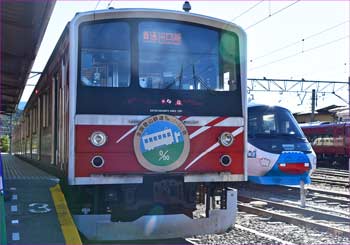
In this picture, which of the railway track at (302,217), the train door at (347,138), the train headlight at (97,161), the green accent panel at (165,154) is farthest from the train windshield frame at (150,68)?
the train door at (347,138)

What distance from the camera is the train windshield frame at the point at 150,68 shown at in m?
6.21

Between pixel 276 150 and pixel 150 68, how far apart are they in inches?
288

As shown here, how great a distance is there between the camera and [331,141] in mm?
30344

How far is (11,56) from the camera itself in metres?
13.9

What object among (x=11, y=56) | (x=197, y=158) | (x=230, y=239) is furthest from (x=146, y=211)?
(x=11, y=56)

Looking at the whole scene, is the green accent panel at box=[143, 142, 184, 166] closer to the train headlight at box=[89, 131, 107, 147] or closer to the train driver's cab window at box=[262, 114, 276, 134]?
the train headlight at box=[89, 131, 107, 147]

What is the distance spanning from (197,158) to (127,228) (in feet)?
4.15

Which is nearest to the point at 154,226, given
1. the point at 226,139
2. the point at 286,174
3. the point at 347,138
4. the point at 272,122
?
the point at 226,139

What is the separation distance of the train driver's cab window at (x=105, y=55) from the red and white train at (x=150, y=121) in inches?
0.5

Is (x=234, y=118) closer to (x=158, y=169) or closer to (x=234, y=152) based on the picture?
(x=234, y=152)

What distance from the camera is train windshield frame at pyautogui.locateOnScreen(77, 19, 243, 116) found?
245 inches

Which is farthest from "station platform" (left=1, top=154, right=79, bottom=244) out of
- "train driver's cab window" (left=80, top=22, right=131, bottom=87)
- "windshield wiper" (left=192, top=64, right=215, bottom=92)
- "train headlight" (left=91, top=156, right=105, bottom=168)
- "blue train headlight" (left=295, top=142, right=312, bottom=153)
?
"blue train headlight" (left=295, top=142, right=312, bottom=153)

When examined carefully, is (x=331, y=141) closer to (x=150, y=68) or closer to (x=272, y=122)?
(x=272, y=122)

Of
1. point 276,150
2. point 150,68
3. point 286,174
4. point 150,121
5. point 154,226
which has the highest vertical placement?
point 150,68
